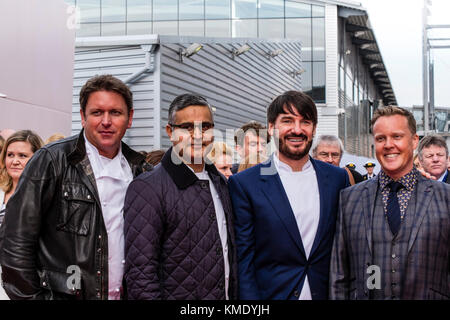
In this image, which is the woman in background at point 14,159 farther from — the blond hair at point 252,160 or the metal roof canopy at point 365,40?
the metal roof canopy at point 365,40

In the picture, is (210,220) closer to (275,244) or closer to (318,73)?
(275,244)

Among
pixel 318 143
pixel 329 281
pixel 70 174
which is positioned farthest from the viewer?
pixel 318 143

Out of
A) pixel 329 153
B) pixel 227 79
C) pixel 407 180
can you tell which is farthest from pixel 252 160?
pixel 227 79

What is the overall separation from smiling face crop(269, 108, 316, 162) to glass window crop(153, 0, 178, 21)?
22.3 m

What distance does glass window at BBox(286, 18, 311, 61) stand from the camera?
80.4ft

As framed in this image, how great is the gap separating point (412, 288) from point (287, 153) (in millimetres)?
976

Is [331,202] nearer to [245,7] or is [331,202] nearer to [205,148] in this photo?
[205,148]

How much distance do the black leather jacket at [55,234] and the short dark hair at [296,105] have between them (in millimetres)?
1141

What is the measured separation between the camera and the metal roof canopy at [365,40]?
24.0 m

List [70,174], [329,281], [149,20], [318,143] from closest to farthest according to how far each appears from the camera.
Result: [70,174], [329,281], [318,143], [149,20]

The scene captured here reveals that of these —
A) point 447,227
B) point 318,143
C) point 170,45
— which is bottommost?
point 447,227

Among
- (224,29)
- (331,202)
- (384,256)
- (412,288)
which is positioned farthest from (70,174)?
(224,29)

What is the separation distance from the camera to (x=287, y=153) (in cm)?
281

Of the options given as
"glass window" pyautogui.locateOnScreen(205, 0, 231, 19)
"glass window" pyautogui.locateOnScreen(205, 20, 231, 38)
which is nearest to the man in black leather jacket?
"glass window" pyautogui.locateOnScreen(205, 20, 231, 38)
